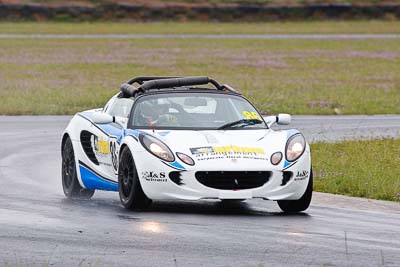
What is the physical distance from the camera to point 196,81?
44.8 feet

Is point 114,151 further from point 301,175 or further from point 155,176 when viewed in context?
point 301,175

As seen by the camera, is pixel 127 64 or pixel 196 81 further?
pixel 127 64

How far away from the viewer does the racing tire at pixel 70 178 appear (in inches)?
524

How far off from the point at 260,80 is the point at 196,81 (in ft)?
70.2

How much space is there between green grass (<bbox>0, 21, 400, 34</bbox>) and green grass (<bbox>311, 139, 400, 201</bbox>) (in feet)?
137

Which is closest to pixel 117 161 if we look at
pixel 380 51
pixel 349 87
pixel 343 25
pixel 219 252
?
pixel 219 252

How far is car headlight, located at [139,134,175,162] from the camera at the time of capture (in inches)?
448

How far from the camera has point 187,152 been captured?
11.4 m

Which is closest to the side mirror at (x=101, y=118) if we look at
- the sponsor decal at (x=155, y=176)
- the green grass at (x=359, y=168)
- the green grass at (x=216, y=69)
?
the sponsor decal at (x=155, y=176)

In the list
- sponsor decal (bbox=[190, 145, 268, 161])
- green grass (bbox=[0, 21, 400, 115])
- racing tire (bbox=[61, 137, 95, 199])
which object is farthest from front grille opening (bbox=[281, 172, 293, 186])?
green grass (bbox=[0, 21, 400, 115])

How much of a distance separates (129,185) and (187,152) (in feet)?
2.23

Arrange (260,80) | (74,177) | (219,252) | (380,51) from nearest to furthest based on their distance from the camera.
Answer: (219,252) → (74,177) → (260,80) → (380,51)

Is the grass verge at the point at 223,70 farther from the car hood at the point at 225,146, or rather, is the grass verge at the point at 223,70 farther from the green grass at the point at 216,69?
the car hood at the point at 225,146

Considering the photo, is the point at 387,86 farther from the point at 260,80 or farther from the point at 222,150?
the point at 222,150
